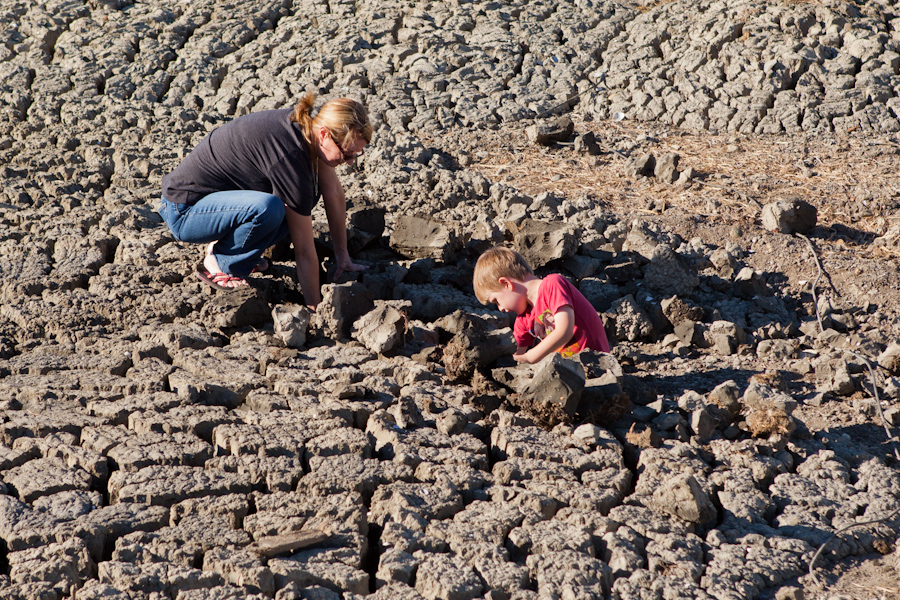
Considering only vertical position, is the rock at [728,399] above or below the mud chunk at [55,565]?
below

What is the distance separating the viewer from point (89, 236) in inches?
175

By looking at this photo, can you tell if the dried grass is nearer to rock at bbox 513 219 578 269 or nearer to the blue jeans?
rock at bbox 513 219 578 269

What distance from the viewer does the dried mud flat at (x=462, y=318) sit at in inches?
91.4

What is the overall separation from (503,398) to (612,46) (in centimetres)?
484

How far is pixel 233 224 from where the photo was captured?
3.76m

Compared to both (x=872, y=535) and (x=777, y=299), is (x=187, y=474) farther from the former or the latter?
(x=777, y=299)

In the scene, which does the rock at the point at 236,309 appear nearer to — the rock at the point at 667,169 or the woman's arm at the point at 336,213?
the woman's arm at the point at 336,213

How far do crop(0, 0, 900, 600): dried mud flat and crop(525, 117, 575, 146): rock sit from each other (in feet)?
0.14

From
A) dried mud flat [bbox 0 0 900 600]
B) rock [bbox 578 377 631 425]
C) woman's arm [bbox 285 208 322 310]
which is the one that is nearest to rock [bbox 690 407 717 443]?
dried mud flat [bbox 0 0 900 600]

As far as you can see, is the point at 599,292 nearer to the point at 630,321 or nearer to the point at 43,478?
the point at 630,321

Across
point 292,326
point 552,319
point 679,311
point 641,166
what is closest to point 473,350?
point 552,319

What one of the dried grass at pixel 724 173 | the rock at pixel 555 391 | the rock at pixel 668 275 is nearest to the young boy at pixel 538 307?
the rock at pixel 555 391

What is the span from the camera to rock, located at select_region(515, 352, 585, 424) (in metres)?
2.83

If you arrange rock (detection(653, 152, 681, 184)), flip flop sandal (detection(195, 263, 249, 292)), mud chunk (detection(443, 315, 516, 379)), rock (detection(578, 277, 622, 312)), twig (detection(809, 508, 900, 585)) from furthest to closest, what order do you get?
rock (detection(653, 152, 681, 184)), rock (detection(578, 277, 622, 312)), flip flop sandal (detection(195, 263, 249, 292)), mud chunk (detection(443, 315, 516, 379)), twig (detection(809, 508, 900, 585))
